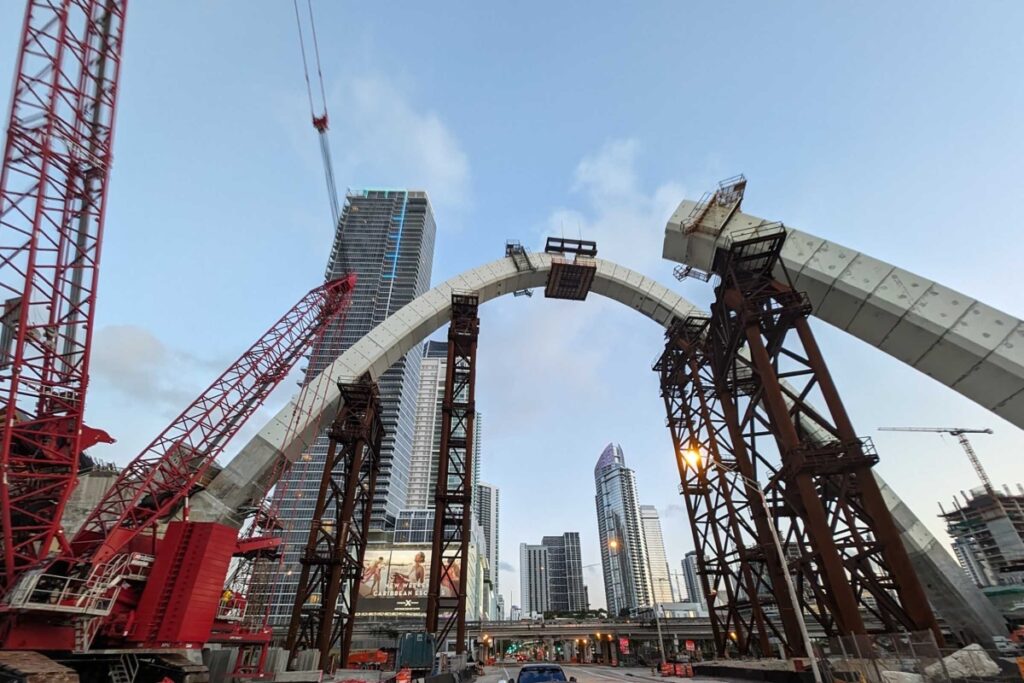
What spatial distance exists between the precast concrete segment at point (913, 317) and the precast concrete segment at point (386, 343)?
48.7 ft

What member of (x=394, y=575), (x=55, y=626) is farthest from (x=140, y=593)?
(x=394, y=575)

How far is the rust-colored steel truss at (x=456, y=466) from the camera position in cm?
2520

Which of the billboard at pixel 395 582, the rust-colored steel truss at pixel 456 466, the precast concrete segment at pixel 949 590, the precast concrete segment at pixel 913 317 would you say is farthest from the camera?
the billboard at pixel 395 582

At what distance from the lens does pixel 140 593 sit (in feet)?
66.1

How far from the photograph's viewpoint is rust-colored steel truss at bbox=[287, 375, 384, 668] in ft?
84.0

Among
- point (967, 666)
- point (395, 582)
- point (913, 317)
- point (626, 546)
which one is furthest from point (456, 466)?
point (626, 546)

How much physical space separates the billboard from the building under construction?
154 meters

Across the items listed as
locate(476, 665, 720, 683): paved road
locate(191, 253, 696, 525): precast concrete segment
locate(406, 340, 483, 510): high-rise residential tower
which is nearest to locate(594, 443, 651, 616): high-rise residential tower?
locate(406, 340, 483, 510): high-rise residential tower

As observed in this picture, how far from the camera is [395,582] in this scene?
10900 cm

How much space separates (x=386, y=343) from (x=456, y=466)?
10476 mm

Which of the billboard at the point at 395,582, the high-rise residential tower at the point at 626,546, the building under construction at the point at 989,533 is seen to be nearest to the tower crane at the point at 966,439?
the building under construction at the point at 989,533

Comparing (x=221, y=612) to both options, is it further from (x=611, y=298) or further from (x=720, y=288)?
(x=611, y=298)

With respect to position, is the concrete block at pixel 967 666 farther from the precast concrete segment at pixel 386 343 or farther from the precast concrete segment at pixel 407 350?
the precast concrete segment at pixel 386 343

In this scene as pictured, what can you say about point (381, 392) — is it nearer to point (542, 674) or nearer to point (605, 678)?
point (605, 678)
